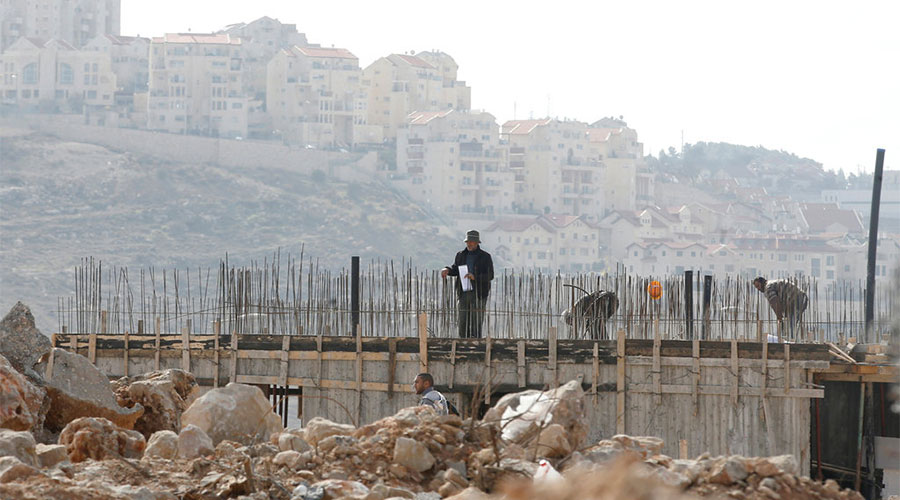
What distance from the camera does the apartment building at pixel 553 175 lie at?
134 m

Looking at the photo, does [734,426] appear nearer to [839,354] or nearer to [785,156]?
[839,354]

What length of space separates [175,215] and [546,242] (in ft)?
113

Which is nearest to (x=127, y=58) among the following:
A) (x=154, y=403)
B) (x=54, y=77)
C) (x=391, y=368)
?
(x=54, y=77)

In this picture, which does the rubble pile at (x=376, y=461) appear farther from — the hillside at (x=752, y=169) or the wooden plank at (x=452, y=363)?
the hillside at (x=752, y=169)

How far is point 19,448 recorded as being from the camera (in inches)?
244

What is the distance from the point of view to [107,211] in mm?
102312

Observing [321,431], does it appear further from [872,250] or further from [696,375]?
[872,250]

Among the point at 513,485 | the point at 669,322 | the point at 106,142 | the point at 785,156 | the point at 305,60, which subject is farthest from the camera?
the point at 785,156

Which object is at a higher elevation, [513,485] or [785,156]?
[785,156]

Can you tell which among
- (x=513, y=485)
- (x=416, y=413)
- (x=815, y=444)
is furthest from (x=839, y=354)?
(x=513, y=485)

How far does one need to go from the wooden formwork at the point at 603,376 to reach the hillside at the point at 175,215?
81718 millimetres

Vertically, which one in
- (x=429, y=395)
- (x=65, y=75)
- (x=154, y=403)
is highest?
(x=65, y=75)

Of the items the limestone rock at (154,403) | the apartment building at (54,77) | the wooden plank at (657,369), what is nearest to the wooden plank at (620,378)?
the wooden plank at (657,369)

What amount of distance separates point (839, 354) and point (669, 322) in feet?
6.73
